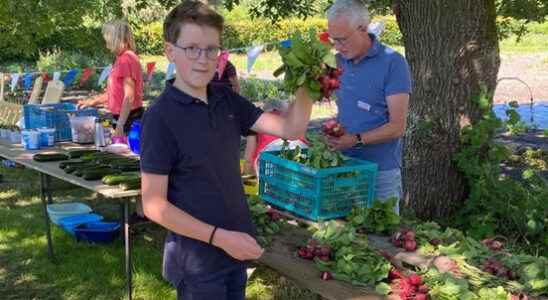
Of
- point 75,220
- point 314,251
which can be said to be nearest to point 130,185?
point 314,251

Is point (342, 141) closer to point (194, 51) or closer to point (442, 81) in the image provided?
point (194, 51)

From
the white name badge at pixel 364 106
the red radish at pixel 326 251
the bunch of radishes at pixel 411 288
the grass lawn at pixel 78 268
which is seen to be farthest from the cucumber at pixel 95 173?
the bunch of radishes at pixel 411 288

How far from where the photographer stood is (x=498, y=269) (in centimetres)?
285

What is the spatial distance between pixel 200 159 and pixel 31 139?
3631 mm

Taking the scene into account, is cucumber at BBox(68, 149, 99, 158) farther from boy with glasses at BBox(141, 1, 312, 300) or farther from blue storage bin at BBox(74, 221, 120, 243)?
boy with glasses at BBox(141, 1, 312, 300)

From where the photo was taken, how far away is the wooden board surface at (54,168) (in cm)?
411

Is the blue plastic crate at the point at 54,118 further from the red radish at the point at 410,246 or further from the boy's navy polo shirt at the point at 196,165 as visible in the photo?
the boy's navy polo shirt at the point at 196,165

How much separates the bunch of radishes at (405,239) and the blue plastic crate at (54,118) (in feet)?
11.1

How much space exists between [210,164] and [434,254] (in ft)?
4.54

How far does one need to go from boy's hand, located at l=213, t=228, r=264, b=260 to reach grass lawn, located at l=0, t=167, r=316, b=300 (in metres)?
2.19

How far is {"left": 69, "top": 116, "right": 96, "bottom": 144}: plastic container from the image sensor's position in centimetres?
555

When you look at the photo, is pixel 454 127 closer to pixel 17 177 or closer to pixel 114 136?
pixel 114 136

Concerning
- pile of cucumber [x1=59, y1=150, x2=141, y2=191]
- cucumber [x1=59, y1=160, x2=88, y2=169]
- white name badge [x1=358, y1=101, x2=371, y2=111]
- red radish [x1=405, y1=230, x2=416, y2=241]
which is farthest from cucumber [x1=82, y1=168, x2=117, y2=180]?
red radish [x1=405, y1=230, x2=416, y2=241]

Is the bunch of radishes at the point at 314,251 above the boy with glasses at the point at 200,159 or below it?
below
